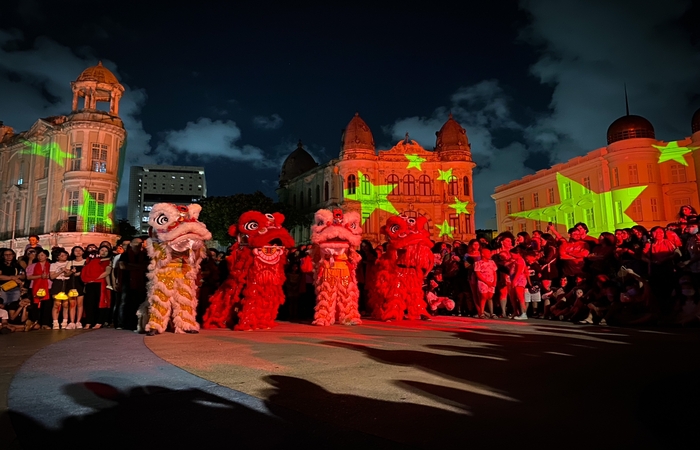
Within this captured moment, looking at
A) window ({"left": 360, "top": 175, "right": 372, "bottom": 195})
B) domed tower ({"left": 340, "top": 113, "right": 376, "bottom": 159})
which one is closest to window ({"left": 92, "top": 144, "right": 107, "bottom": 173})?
domed tower ({"left": 340, "top": 113, "right": 376, "bottom": 159})

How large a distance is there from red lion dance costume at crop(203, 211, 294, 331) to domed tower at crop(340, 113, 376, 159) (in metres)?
32.3

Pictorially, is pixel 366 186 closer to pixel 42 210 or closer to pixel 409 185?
pixel 409 185

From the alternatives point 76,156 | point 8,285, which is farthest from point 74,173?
point 8,285

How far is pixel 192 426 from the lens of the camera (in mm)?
2402

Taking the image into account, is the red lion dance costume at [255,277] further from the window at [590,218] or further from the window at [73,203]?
the window at [590,218]

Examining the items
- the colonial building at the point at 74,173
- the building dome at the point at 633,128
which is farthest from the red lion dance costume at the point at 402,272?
the building dome at the point at 633,128

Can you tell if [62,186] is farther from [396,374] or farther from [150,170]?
[150,170]

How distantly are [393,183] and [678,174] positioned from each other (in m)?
20.5

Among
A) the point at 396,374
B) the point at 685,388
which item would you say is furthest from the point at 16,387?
the point at 685,388

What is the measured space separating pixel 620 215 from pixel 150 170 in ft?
288

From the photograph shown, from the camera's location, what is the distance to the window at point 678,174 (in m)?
32.0

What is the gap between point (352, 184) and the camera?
3925 centimetres

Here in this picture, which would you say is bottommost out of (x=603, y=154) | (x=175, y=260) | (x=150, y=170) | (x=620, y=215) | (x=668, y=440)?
(x=668, y=440)

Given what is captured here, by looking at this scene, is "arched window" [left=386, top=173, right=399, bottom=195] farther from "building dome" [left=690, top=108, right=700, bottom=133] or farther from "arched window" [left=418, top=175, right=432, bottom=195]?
"building dome" [left=690, top=108, right=700, bottom=133]
